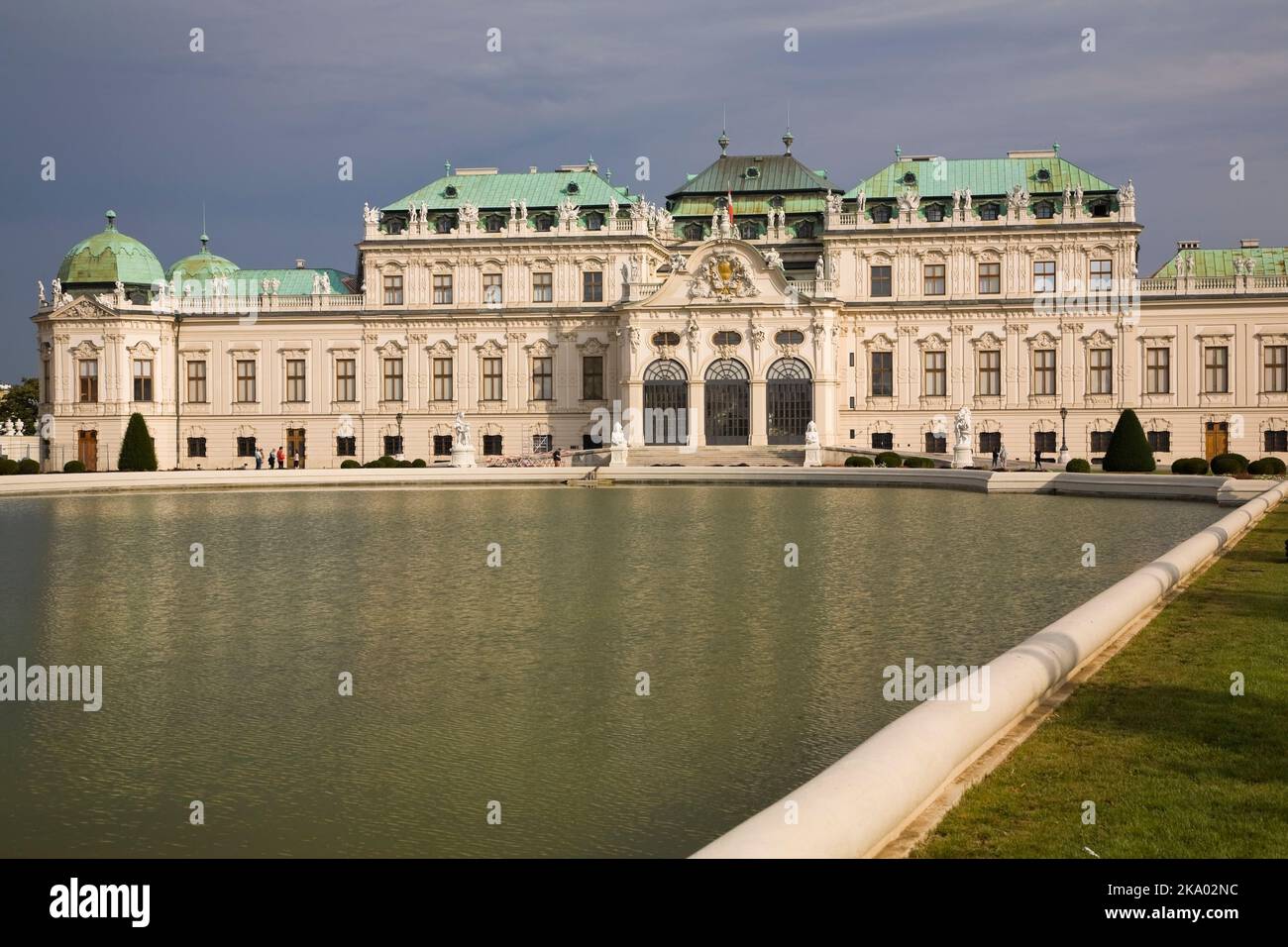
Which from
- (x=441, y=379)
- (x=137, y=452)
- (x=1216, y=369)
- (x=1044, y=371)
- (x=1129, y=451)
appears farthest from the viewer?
(x=441, y=379)

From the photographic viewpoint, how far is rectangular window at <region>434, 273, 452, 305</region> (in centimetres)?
7319

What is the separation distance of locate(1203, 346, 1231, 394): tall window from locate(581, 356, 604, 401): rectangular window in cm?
3173

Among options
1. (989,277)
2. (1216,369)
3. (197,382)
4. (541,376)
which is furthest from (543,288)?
(1216,369)

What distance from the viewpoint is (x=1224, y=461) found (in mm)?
51500

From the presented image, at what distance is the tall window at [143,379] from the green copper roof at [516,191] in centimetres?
1606

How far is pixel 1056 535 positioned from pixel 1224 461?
2644 centimetres

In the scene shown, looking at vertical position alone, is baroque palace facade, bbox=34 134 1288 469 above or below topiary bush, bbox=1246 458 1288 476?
above

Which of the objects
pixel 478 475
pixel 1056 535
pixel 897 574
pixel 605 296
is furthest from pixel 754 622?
pixel 605 296

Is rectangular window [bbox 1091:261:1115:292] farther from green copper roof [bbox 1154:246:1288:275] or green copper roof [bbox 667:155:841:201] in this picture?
green copper roof [bbox 667:155:841:201]

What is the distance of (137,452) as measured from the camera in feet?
207

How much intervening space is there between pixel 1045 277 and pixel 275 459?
42.6 m

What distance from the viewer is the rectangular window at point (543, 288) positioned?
7281cm

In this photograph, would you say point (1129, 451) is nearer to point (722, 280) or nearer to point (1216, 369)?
point (1216, 369)

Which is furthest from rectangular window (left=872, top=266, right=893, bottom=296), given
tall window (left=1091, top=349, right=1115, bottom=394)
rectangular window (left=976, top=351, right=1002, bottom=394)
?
tall window (left=1091, top=349, right=1115, bottom=394)
